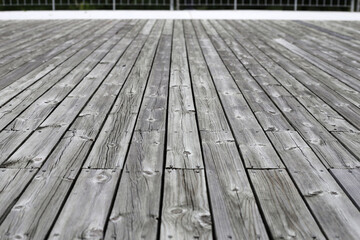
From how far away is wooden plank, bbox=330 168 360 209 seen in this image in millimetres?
1717

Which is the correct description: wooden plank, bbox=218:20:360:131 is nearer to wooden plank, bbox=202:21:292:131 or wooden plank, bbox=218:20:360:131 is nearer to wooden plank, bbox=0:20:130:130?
wooden plank, bbox=202:21:292:131

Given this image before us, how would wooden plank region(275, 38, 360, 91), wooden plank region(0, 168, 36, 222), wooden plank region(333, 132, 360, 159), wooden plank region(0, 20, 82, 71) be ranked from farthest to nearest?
wooden plank region(0, 20, 82, 71) → wooden plank region(275, 38, 360, 91) → wooden plank region(333, 132, 360, 159) → wooden plank region(0, 168, 36, 222)

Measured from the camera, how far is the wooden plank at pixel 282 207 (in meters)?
1.47

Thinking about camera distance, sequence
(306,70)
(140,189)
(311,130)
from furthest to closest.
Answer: (306,70)
(311,130)
(140,189)

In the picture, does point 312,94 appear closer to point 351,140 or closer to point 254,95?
point 254,95

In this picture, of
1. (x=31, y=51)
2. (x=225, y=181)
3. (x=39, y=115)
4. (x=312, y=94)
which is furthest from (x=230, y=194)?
(x=31, y=51)

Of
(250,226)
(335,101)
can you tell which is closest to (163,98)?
(335,101)

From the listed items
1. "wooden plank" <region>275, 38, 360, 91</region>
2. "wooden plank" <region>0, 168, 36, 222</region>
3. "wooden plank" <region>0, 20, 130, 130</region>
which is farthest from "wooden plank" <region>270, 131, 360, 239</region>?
"wooden plank" <region>275, 38, 360, 91</region>

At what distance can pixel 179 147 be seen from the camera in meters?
2.16

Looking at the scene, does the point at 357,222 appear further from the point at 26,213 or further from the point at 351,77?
the point at 351,77

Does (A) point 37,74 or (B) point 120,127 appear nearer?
(B) point 120,127

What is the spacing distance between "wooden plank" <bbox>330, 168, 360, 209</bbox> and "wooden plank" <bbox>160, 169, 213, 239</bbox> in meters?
0.48

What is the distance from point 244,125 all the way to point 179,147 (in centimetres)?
47

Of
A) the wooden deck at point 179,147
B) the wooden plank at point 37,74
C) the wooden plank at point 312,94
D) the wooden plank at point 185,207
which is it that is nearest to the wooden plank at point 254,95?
the wooden deck at point 179,147
